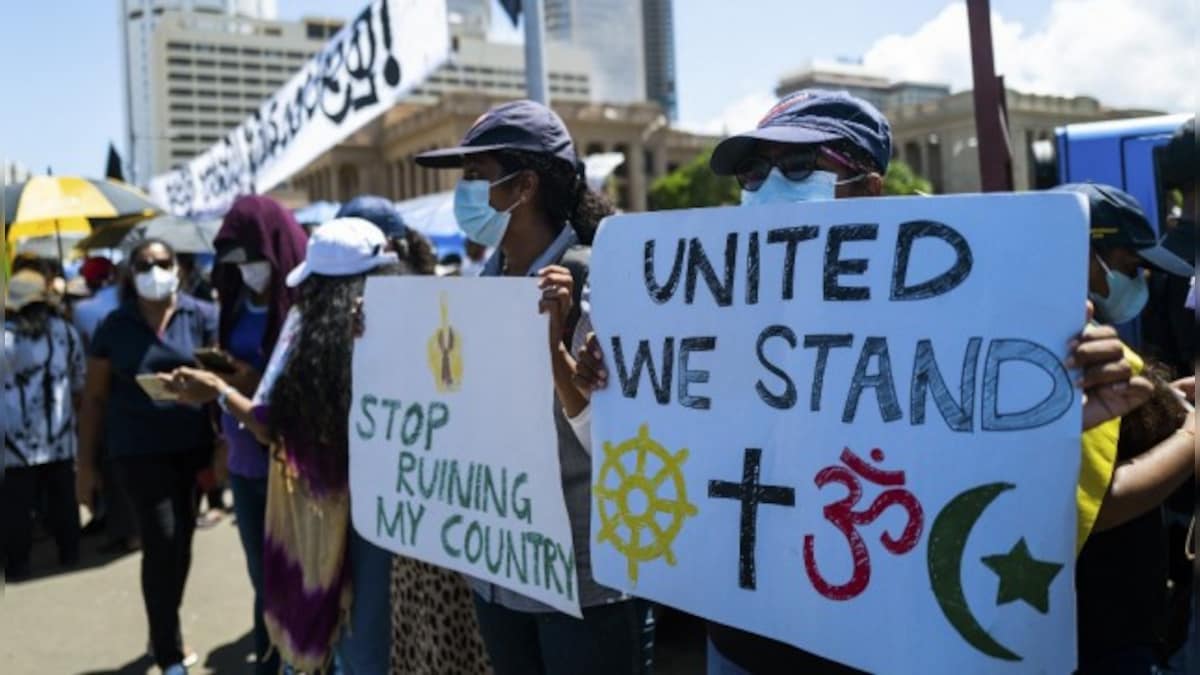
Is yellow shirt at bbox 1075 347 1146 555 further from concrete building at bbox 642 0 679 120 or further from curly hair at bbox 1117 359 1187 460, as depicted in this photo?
concrete building at bbox 642 0 679 120

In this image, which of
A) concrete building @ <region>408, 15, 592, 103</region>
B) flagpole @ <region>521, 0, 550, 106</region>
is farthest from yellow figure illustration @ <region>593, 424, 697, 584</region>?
concrete building @ <region>408, 15, 592, 103</region>

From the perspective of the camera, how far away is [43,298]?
5.73 metres

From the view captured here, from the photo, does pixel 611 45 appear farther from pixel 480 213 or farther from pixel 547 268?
pixel 547 268

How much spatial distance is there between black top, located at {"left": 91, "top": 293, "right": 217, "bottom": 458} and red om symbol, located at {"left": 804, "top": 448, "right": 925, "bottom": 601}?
10.2 ft

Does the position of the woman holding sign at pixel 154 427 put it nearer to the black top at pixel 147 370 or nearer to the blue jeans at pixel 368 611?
the black top at pixel 147 370

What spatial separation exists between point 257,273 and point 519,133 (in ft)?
4.95

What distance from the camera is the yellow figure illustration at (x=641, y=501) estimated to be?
69.5 inches

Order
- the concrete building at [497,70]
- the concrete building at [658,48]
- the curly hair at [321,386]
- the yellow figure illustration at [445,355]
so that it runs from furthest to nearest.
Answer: the concrete building at [658,48]
the concrete building at [497,70]
the curly hair at [321,386]
the yellow figure illustration at [445,355]

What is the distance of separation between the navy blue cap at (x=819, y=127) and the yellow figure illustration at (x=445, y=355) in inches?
35.9

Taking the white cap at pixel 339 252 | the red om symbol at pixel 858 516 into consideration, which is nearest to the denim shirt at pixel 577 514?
the red om symbol at pixel 858 516

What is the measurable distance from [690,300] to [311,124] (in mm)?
6139

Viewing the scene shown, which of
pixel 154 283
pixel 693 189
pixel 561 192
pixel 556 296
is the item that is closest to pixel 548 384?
pixel 556 296

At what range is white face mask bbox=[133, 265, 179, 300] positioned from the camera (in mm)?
4062

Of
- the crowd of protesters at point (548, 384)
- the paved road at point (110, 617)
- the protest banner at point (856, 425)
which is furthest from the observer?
the paved road at point (110, 617)
